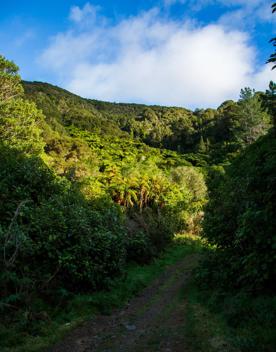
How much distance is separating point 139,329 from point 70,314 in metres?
1.83

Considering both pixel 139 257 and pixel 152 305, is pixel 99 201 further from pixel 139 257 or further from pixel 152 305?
pixel 152 305

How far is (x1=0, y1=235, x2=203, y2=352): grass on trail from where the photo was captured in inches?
249

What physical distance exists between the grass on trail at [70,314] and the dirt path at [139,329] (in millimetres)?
265

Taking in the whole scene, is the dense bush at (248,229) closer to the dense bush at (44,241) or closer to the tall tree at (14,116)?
the dense bush at (44,241)

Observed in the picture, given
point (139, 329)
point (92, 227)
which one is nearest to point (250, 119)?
point (92, 227)

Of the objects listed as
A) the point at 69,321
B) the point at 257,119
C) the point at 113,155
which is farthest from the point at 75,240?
the point at 257,119

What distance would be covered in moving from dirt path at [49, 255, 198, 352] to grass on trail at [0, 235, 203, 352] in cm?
26

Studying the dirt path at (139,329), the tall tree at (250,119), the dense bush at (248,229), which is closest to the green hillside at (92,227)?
the dense bush at (248,229)

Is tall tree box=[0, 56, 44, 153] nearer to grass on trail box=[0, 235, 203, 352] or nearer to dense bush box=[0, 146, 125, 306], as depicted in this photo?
dense bush box=[0, 146, 125, 306]

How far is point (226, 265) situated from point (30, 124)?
2175cm

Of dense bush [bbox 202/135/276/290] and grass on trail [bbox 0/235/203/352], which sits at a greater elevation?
dense bush [bbox 202/135/276/290]

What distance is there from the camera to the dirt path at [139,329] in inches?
253

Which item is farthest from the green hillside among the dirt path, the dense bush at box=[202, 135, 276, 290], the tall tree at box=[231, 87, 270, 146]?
the tall tree at box=[231, 87, 270, 146]

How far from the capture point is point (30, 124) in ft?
88.6
